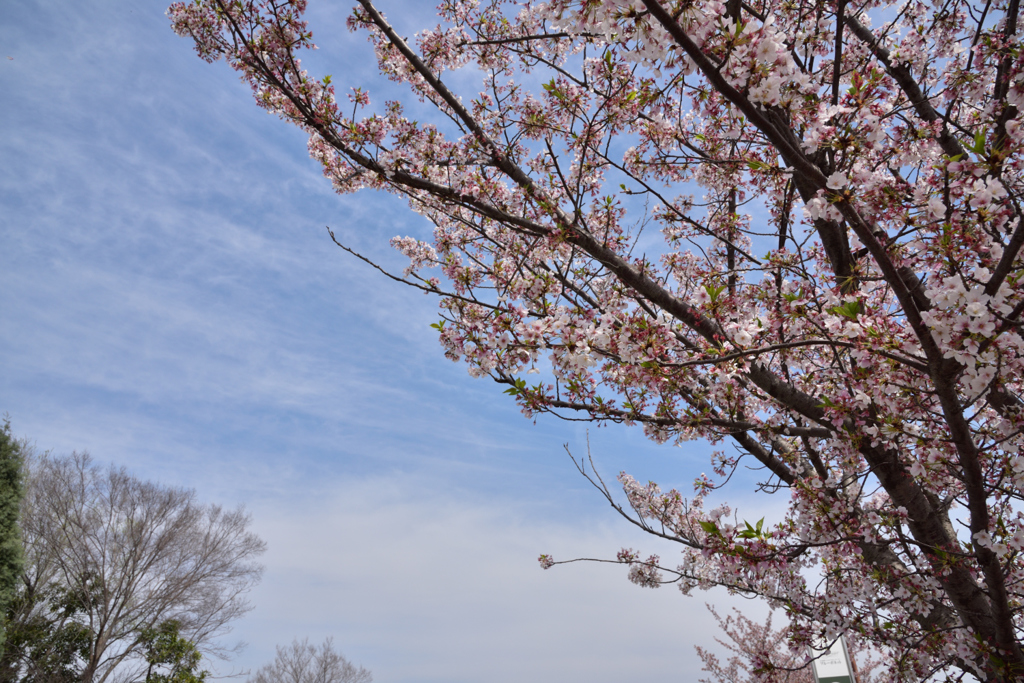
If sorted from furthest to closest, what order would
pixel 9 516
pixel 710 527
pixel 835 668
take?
pixel 9 516
pixel 835 668
pixel 710 527

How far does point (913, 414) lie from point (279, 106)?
4.72 meters

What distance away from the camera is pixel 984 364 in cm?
231

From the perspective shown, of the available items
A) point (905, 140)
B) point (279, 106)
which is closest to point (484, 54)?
point (279, 106)

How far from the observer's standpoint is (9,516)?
35.6ft

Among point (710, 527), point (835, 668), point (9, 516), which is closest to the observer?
point (710, 527)

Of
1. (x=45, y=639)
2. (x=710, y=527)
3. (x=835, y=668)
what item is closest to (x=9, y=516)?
(x=45, y=639)

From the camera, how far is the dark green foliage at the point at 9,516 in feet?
34.4

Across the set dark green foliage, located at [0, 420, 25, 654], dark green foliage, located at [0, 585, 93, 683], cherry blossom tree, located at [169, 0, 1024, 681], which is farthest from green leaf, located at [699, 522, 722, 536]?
dark green foliage, located at [0, 585, 93, 683]

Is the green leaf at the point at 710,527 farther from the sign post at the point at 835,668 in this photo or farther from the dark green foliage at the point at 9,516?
the dark green foliage at the point at 9,516

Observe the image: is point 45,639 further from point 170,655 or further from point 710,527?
point 710,527

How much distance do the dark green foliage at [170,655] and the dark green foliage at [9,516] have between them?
2916mm

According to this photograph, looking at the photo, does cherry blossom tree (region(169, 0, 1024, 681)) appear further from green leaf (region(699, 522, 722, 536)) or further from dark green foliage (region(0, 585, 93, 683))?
dark green foliage (region(0, 585, 93, 683))

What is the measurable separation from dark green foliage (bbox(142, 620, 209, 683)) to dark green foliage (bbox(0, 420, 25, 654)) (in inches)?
115

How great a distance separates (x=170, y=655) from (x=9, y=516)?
188 inches
